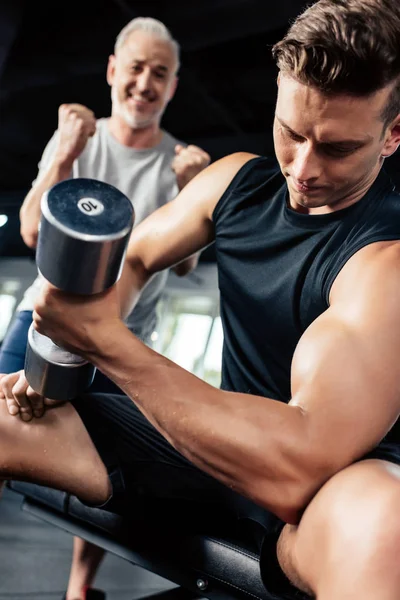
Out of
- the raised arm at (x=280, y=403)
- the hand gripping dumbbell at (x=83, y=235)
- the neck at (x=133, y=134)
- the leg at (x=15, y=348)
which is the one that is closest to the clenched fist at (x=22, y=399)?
the raised arm at (x=280, y=403)

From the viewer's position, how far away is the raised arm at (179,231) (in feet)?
4.09

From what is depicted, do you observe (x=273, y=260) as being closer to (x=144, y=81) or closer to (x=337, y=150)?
(x=337, y=150)

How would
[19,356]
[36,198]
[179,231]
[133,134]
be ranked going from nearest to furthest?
[179,231], [19,356], [36,198], [133,134]

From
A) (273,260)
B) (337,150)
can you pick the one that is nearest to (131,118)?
(273,260)

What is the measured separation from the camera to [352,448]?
76 cm

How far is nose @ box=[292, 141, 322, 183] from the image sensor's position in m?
0.92

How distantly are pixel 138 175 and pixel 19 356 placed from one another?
69 cm

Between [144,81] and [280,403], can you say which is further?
[144,81]

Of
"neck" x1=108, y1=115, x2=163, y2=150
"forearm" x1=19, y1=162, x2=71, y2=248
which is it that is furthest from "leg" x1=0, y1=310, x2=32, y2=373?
"neck" x1=108, y1=115, x2=163, y2=150

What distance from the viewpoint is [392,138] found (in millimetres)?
996

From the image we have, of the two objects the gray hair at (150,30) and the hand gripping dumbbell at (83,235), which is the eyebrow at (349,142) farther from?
the gray hair at (150,30)

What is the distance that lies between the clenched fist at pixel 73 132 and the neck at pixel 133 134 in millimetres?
210

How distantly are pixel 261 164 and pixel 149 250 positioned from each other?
296 mm

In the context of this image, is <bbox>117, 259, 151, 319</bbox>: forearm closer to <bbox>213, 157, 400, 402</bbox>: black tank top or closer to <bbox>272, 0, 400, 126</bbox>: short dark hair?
<bbox>213, 157, 400, 402</bbox>: black tank top
